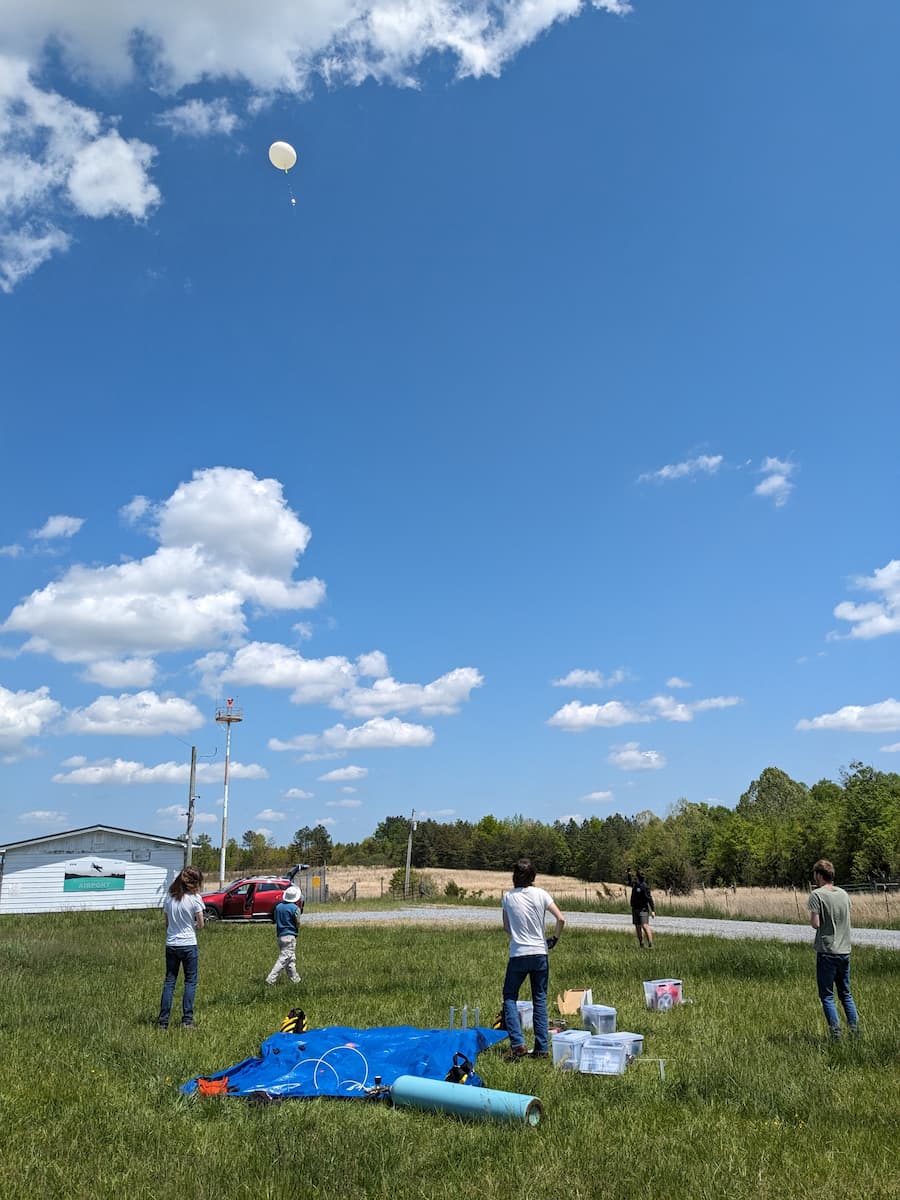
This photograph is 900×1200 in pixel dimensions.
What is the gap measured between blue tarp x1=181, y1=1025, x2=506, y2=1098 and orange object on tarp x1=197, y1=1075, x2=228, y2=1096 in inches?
1.8

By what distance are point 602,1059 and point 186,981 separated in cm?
480

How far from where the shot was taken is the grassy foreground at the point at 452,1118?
5133 millimetres

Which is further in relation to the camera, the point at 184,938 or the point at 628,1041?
the point at 184,938

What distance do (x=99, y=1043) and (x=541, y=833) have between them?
132227 mm

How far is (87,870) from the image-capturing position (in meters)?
39.5

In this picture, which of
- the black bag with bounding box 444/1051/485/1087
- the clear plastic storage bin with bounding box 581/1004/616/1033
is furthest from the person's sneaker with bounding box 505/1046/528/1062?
the clear plastic storage bin with bounding box 581/1004/616/1033

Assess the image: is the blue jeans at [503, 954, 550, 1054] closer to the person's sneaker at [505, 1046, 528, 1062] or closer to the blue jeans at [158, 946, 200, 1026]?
the person's sneaker at [505, 1046, 528, 1062]

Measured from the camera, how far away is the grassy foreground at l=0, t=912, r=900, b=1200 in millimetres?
5133

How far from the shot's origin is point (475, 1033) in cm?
834

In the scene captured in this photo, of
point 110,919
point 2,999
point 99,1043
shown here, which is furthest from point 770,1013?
point 110,919

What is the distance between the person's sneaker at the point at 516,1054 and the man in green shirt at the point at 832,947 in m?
3.08

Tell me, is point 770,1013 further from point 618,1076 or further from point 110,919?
point 110,919

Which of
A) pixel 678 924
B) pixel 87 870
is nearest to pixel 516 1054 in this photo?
pixel 678 924

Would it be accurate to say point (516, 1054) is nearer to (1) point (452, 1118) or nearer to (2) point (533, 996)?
(2) point (533, 996)
